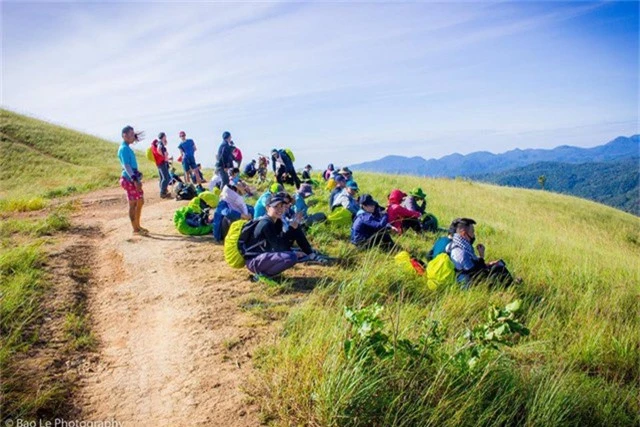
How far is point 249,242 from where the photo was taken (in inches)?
240

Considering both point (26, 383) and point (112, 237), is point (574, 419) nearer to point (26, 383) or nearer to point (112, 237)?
point (26, 383)

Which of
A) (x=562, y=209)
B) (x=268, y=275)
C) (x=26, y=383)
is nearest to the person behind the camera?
(x=26, y=383)

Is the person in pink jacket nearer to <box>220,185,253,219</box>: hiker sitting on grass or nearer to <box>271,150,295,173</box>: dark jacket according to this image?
<box>220,185,253,219</box>: hiker sitting on grass

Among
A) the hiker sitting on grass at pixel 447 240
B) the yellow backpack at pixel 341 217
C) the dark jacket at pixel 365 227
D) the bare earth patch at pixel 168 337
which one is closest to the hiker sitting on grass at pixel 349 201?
the yellow backpack at pixel 341 217

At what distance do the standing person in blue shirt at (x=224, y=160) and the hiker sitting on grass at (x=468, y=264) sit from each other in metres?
7.77

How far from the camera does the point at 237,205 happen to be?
816cm

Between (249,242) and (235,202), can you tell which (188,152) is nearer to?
(235,202)

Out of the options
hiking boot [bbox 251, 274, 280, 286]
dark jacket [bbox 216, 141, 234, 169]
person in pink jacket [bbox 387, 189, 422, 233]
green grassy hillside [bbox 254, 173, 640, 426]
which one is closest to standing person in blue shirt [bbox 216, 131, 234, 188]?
dark jacket [bbox 216, 141, 234, 169]

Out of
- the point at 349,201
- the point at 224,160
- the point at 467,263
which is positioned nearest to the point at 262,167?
the point at 224,160

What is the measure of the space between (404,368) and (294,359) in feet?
3.24

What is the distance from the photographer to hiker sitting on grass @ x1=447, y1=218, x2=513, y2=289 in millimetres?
5910

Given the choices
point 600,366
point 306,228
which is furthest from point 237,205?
point 600,366

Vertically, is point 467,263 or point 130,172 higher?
point 130,172

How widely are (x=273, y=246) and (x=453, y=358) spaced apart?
3524 millimetres
